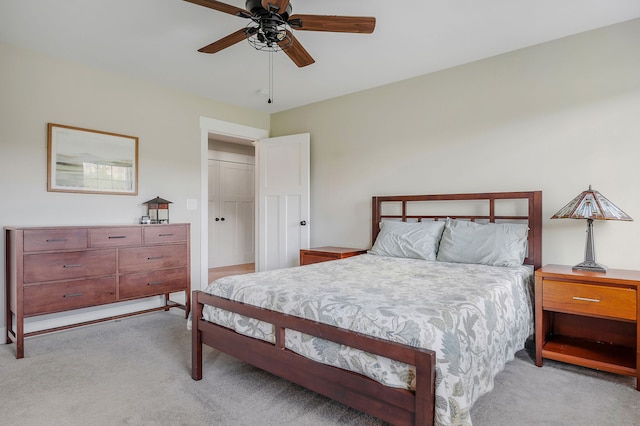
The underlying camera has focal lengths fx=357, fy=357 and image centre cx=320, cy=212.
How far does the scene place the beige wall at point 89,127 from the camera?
3.11m

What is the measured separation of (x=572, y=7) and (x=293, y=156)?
10.4 ft

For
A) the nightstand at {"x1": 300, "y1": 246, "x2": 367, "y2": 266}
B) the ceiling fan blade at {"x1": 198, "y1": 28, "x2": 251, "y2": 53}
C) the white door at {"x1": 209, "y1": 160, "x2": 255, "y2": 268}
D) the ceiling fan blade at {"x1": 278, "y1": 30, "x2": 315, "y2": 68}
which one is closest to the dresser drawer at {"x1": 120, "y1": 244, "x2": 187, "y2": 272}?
the nightstand at {"x1": 300, "y1": 246, "x2": 367, "y2": 266}

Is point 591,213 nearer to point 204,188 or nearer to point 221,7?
point 221,7

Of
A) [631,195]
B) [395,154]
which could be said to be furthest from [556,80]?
[395,154]

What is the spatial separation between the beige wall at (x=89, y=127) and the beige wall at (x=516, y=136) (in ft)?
6.05

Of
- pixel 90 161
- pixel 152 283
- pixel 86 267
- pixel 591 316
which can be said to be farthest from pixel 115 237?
pixel 591 316

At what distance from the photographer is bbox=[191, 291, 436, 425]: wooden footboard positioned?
53.4 inches

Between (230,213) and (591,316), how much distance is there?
5818 millimetres

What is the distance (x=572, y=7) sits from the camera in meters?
2.53

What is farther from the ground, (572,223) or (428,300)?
(572,223)

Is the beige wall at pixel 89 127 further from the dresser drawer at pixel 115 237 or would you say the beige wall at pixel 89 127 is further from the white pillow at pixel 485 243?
Result: the white pillow at pixel 485 243

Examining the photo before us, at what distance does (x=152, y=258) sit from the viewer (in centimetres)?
352

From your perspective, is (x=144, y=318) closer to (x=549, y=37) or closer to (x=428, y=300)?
(x=428, y=300)

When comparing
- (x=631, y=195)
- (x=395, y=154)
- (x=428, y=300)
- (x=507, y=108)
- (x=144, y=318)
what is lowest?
(x=144, y=318)
